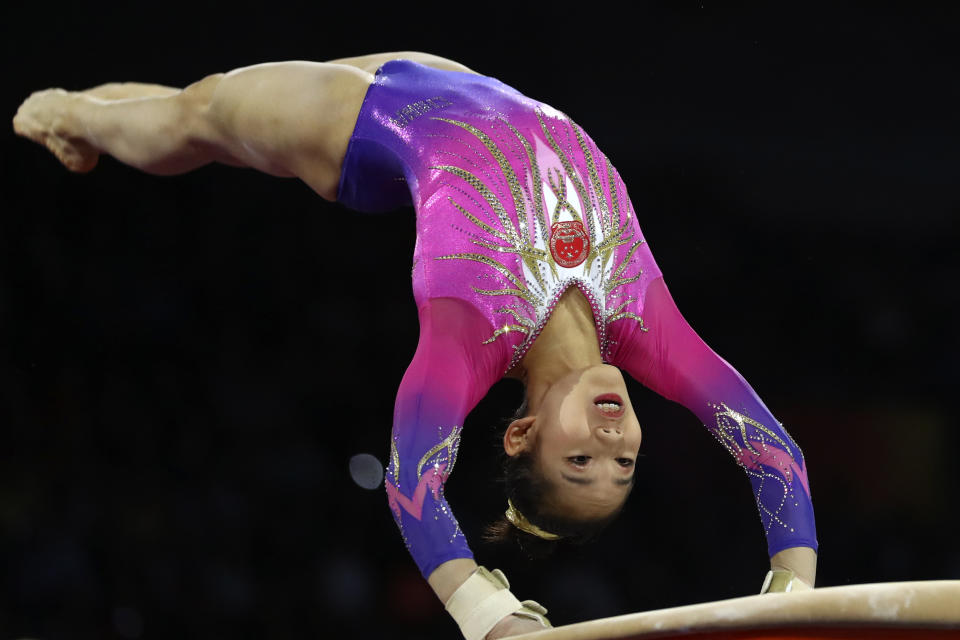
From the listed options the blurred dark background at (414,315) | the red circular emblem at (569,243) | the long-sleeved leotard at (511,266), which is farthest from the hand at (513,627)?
the blurred dark background at (414,315)

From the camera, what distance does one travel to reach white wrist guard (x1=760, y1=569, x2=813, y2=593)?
5.80 feet

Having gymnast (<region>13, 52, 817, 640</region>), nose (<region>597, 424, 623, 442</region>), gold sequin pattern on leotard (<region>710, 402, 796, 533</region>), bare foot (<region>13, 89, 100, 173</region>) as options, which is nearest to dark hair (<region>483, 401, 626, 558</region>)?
gymnast (<region>13, 52, 817, 640</region>)

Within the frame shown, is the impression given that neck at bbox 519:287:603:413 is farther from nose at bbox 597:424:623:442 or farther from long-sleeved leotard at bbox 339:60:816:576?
nose at bbox 597:424:623:442

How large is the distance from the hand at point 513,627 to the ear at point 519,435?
0.43 meters

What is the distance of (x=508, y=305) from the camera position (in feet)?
6.23

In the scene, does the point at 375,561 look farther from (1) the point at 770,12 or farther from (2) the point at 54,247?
(1) the point at 770,12

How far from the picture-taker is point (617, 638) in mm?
1153

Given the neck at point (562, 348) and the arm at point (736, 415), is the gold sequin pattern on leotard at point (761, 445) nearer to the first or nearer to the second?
the arm at point (736, 415)

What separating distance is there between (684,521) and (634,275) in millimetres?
1414

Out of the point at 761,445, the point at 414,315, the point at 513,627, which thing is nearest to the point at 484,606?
the point at 513,627

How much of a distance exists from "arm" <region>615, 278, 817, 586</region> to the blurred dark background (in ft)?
3.88

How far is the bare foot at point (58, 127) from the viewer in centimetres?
258

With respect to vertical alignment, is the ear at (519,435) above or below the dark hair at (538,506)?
above

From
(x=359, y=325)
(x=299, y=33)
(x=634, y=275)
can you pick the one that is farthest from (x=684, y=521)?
(x=299, y=33)
